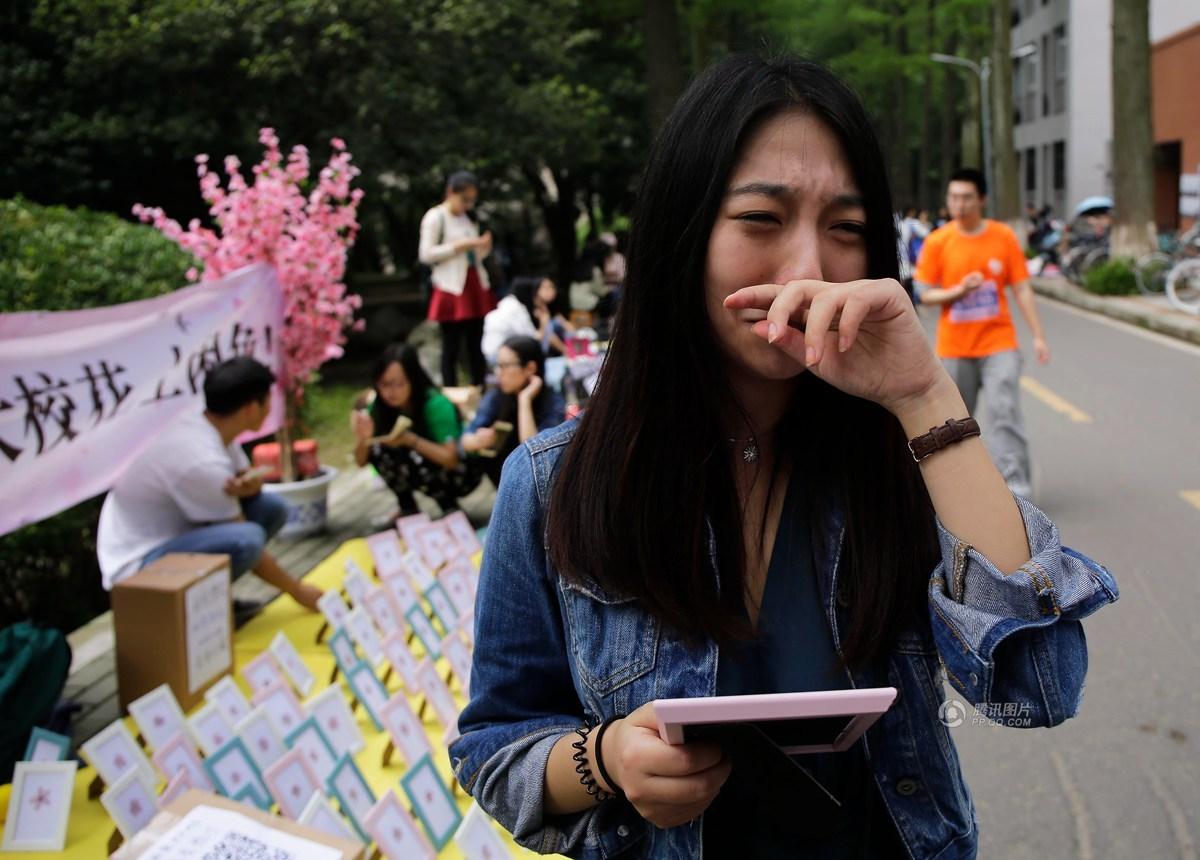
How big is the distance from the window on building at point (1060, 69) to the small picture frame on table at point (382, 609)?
38.9 m

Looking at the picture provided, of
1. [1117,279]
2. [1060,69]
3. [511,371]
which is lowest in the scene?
[1117,279]

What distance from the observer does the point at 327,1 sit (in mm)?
12648

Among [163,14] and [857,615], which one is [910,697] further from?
[163,14]

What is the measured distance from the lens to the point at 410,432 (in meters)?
6.63

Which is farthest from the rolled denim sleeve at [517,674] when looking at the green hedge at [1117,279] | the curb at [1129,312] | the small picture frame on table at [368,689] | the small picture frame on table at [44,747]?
the green hedge at [1117,279]

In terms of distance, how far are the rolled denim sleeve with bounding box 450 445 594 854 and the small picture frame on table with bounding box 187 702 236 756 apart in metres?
2.23

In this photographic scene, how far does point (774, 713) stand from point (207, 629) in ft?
11.9

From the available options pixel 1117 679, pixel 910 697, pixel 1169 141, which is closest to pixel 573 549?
pixel 910 697

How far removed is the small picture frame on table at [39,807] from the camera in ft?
10.0

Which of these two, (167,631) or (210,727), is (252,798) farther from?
(167,631)

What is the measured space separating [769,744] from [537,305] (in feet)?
30.1

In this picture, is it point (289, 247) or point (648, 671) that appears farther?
point (289, 247)

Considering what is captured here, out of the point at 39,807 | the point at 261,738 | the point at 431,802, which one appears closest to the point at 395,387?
the point at 261,738

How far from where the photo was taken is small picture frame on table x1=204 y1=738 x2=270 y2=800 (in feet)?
10.1
